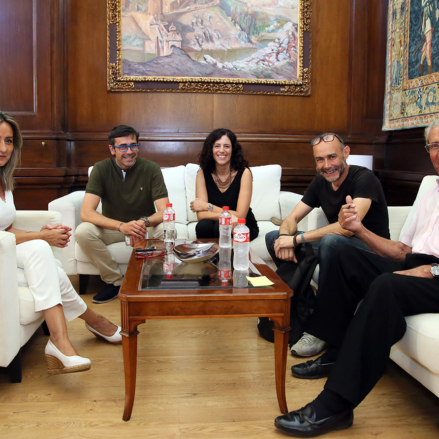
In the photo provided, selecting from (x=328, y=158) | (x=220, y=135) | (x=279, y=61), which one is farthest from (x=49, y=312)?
(x=279, y=61)

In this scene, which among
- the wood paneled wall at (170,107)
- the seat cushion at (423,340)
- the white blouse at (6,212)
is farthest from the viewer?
the wood paneled wall at (170,107)

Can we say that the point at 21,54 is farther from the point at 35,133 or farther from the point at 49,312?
the point at 49,312

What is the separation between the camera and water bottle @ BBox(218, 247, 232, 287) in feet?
6.25

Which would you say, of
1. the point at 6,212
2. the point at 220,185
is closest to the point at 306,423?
the point at 6,212

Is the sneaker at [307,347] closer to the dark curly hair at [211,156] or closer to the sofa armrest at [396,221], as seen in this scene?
the sofa armrest at [396,221]

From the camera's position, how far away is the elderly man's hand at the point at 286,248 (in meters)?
2.51

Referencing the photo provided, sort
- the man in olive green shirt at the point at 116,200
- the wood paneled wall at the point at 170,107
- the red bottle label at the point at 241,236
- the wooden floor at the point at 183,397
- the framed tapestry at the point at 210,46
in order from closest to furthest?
the wooden floor at the point at 183,397 → the red bottle label at the point at 241,236 → the man in olive green shirt at the point at 116,200 → the wood paneled wall at the point at 170,107 → the framed tapestry at the point at 210,46

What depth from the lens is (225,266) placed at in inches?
82.4

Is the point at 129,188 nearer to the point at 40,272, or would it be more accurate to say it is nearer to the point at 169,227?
the point at 169,227

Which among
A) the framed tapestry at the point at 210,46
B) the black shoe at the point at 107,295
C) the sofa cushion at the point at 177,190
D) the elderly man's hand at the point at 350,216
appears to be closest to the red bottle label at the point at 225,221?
the elderly man's hand at the point at 350,216

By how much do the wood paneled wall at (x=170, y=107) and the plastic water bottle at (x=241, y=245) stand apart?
2.33 meters

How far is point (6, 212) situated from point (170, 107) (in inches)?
89.5

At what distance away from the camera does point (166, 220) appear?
254cm

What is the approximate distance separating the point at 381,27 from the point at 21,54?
3.18 m
